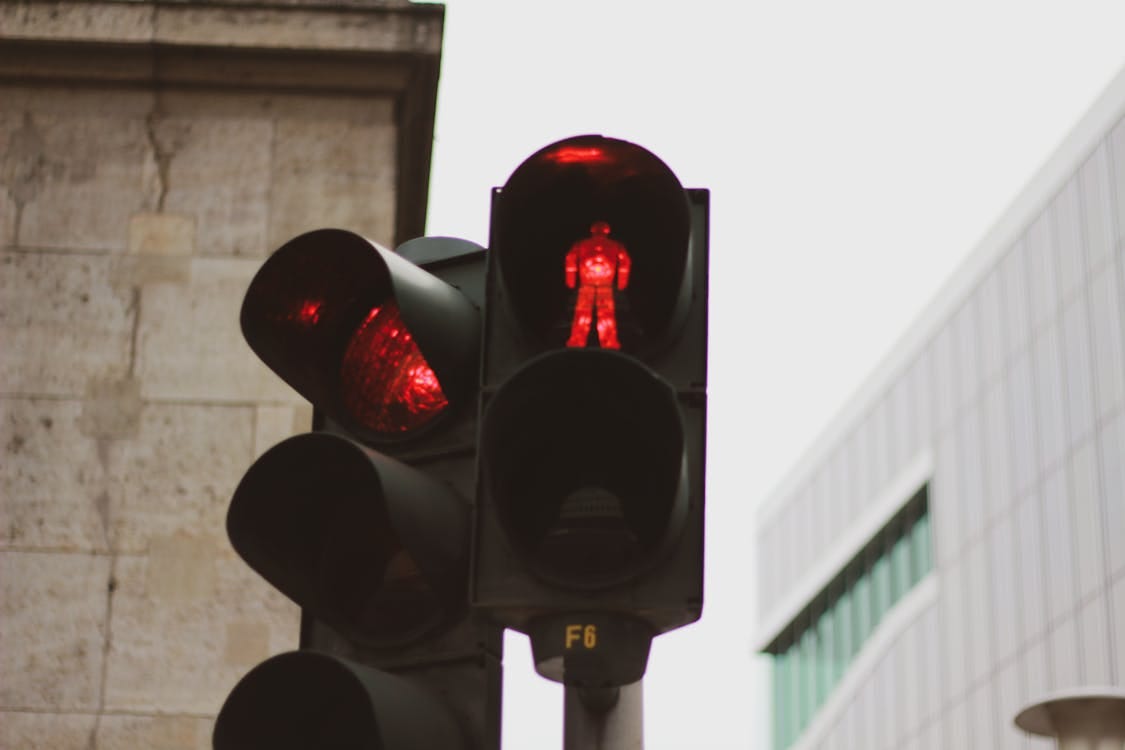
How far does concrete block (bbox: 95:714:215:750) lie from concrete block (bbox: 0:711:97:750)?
0.18 feet

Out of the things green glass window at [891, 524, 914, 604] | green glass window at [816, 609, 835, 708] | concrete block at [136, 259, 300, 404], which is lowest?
concrete block at [136, 259, 300, 404]

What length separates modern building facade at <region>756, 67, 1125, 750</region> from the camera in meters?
38.0

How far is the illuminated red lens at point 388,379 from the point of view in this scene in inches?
145

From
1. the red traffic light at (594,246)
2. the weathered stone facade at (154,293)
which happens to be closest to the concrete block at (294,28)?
the weathered stone facade at (154,293)

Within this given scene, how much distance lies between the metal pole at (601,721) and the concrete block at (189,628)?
15.1 ft

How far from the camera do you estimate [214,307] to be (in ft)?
27.5

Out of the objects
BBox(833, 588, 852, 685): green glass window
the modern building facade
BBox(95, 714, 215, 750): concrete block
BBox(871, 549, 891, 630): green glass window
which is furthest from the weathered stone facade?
BBox(833, 588, 852, 685): green glass window

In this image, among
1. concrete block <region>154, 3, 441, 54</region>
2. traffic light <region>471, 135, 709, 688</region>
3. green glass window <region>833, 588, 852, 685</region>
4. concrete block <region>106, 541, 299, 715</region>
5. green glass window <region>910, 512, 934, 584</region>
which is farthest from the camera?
green glass window <region>833, 588, 852, 685</region>

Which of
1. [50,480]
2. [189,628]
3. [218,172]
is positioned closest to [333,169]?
[218,172]

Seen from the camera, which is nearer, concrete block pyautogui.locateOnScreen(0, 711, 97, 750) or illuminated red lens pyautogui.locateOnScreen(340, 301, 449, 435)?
illuminated red lens pyautogui.locateOnScreen(340, 301, 449, 435)

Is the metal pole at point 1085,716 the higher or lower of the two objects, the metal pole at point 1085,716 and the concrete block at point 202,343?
the lower

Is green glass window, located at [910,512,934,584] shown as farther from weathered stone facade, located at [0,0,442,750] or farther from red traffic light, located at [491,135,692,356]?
red traffic light, located at [491,135,692,356]

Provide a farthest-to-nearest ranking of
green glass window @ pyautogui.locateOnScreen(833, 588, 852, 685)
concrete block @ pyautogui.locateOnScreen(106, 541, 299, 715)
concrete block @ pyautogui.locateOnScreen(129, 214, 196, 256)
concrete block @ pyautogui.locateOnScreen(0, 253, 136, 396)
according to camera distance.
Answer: green glass window @ pyautogui.locateOnScreen(833, 588, 852, 685) < concrete block @ pyautogui.locateOnScreen(129, 214, 196, 256) < concrete block @ pyautogui.locateOnScreen(0, 253, 136, 396) < concrete block @ pyautogui.locateOnScreen(106, 541, 299, 715)

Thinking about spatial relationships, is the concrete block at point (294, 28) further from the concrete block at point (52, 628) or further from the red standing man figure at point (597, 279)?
the red standing man figure at point (597, 279)
